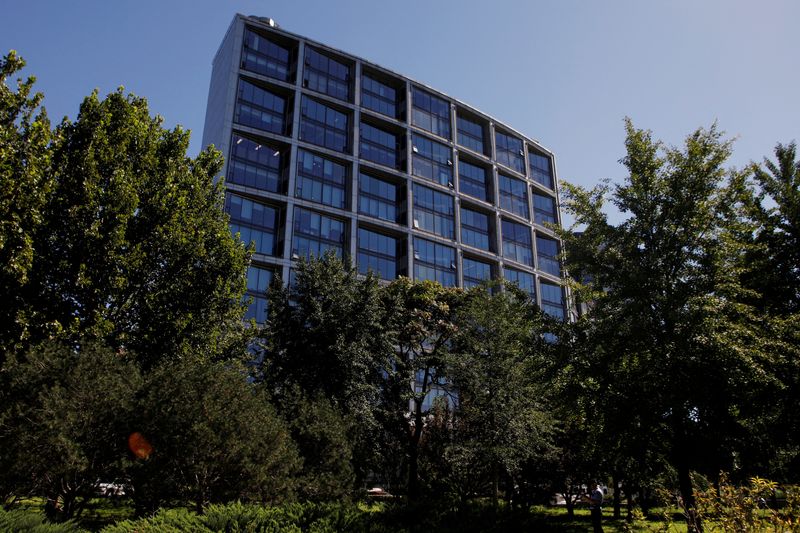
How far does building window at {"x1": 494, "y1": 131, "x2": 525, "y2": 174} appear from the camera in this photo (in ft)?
209

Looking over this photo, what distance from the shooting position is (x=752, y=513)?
6.55 metres

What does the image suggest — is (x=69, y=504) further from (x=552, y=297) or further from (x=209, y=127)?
(x=552, y=297)

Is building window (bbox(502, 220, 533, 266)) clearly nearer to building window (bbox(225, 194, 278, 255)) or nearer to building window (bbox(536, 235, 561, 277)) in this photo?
building window (bbox(536, 235, 561, 277))

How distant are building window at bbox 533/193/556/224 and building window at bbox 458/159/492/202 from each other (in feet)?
24.9

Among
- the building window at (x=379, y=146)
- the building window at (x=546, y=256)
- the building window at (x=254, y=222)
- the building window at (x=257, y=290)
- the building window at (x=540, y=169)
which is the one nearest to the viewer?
the building window at (x=257, y=290)

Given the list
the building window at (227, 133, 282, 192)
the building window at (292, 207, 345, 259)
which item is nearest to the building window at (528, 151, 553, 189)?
the building window at (292, 207, 345, 259)

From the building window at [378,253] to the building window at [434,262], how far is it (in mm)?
2180

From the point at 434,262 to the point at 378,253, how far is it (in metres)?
5.91

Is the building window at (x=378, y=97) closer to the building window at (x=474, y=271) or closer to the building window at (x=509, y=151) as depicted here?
the building window at (x=509, y=151)

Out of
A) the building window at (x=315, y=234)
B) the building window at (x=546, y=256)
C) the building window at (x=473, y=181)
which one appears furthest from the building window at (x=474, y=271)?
the building window at (x=315, y=234)

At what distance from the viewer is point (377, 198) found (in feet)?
169

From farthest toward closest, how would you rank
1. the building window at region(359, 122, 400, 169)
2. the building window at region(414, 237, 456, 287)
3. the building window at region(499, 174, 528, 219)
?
the building window at region(499, 174, 528, 219) < the building window at region(359, 122, 400, 169) < the building window at region(414, 237, 456, 287)

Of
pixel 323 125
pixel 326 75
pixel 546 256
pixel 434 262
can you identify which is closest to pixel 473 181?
pixel 546 256

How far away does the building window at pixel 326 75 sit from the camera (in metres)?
51.2
